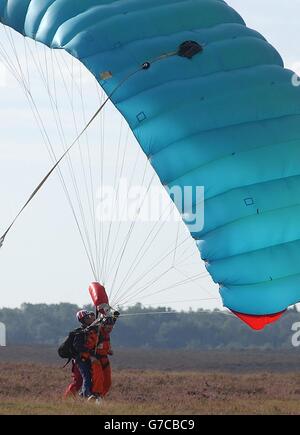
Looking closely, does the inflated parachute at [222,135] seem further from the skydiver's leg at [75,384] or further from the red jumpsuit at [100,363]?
the skydiver's leg at [75,384]

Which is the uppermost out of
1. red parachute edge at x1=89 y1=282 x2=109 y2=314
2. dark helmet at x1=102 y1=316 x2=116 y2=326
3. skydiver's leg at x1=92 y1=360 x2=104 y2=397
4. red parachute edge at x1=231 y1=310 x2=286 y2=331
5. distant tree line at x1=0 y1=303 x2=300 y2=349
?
distant tree line at x1=0 y1=303 x2=300 y2=349

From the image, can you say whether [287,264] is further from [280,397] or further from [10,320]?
[10,320]

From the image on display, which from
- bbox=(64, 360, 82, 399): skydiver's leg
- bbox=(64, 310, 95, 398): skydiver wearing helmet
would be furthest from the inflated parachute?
bbox=(64, 360, 82, 399): skydiver's leg

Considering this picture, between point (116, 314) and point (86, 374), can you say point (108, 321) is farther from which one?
point (86, 374)

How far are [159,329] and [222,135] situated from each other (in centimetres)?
6901

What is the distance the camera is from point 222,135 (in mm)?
21297

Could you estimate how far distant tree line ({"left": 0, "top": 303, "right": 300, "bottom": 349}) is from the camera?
84625 millimetres

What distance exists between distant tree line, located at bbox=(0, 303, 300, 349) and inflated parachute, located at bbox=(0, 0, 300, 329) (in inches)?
2362

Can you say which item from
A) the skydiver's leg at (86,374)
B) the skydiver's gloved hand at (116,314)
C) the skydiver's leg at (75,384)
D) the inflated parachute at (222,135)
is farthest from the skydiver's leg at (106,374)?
the inflated parachute at (222,135)

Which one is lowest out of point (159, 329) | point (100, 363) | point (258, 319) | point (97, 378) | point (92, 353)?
point (97, 378)

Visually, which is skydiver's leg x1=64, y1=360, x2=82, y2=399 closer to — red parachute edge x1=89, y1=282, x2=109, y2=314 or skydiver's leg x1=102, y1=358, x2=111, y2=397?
skydiver's leg x1=102, y1=358, x2=111, y2=397

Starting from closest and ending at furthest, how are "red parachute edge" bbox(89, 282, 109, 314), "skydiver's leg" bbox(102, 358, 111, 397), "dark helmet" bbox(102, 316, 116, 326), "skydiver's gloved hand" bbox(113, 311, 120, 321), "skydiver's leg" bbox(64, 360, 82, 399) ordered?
"skydiver's gloved hand" bbox(113, 311, 120, 321), "dark helmet" bbox(102, 316, 116, 326), "red parachute edge" bbox(89, 282, 109, 314), "skydiver's leg" bbox(102, 358, 111, 397), "skydiver's leg" bbox(64, 360, 82, 399)

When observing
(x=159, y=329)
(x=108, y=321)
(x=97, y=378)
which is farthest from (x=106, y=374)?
(x=159, y=329)

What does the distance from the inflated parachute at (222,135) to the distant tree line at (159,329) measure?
5999 cm
